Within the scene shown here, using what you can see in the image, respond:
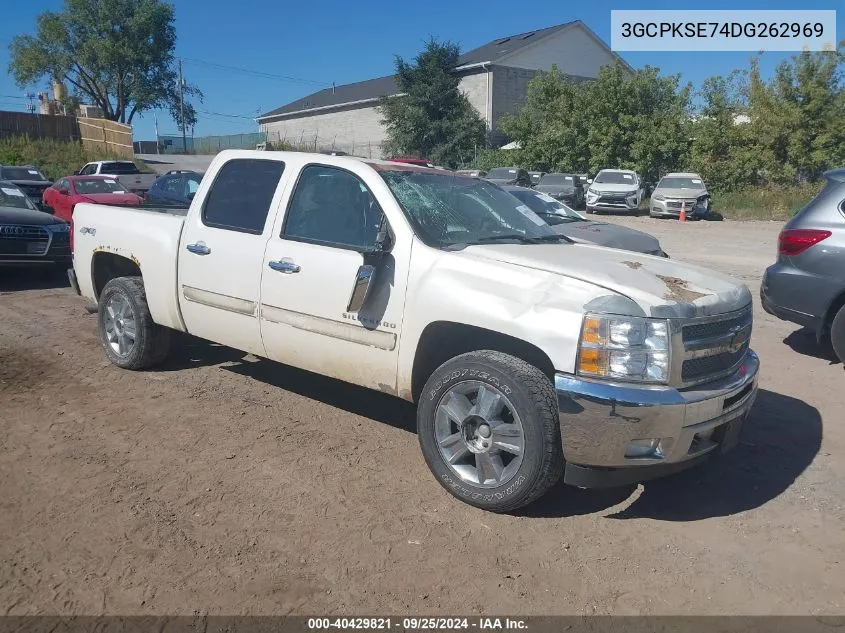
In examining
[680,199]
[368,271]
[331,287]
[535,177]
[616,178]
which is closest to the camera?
[368,271]

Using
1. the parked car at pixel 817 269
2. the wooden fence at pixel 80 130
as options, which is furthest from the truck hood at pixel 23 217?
the wooden fence at pixel 80 130

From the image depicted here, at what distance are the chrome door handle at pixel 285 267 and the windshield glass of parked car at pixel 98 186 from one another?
1468 cm

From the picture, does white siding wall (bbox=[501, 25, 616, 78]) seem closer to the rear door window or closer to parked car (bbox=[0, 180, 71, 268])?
parked car (bbox=[0, 180, 71, 268])

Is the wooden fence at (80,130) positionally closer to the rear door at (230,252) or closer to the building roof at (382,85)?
the building roof at (382,85)

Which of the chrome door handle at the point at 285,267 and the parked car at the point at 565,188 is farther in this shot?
the parked car at the point at 565,188

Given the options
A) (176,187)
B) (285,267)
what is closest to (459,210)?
(285,267)

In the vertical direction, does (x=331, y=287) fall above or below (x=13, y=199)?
below

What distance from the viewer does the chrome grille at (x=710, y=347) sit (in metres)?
3.56

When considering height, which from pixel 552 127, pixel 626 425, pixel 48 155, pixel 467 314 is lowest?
pixel 626 425

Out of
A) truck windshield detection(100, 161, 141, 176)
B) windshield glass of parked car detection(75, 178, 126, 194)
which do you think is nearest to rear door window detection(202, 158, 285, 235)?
windshield glass of parked car detection(75, 178, 126, 194)

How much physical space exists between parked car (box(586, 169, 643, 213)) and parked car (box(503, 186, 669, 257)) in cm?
1761

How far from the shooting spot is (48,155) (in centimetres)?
3816

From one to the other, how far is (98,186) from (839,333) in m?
16.6

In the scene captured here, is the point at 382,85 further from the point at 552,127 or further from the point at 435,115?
the point at 552,127
